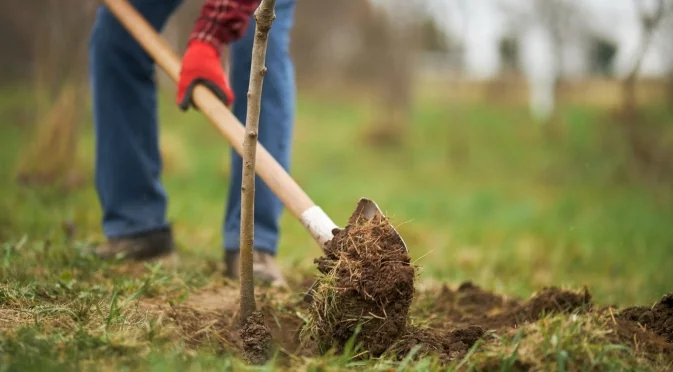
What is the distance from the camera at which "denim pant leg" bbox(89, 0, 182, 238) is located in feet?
9.14

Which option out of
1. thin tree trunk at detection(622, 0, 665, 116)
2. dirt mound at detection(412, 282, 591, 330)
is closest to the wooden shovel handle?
dirt mound at detection(412, 282, 591, 330)

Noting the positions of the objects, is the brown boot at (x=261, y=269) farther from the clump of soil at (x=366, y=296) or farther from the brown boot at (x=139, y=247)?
the clump of soil at (x=366, y=296)

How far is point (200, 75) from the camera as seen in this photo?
240 cm

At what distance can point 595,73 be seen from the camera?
652 inches

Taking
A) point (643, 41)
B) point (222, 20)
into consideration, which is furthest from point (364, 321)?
point (643, 41)

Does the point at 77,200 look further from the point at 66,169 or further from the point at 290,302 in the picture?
the point at 290,302

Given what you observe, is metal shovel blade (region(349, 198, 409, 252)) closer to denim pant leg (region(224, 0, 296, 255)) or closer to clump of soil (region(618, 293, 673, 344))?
denim pant leg (region(224, 0, 296, 255))

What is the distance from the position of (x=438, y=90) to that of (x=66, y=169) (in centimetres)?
1758

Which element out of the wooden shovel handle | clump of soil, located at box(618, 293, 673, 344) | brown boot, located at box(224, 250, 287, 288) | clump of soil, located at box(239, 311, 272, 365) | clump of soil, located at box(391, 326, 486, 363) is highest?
the wooden shovel handle

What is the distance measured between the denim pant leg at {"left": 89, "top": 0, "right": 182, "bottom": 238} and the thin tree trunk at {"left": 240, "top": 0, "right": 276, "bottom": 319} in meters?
1.07

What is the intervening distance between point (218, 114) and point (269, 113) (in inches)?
12.8

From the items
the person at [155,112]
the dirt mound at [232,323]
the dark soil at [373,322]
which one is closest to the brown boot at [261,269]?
the person at [155,112]

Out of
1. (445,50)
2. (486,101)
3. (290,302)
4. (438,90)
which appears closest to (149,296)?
(290,302)

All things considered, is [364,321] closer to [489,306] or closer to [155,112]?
[489,306]
